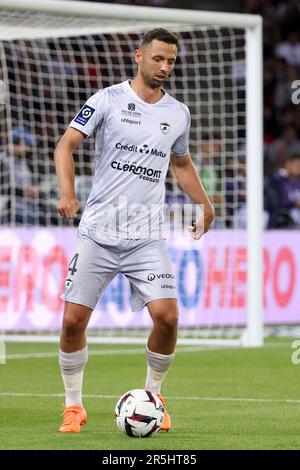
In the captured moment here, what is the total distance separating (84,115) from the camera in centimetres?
766

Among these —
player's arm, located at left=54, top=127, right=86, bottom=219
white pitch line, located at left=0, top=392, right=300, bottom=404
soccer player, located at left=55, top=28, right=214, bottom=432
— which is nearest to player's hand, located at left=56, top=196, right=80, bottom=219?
player's arm, located at left=54, top=127, right=86, bottom=219

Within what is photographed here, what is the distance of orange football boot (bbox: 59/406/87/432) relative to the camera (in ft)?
25.2

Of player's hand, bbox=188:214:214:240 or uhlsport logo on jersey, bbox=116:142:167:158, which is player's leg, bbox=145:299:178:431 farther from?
uhlsport logo on jersey, bbox=116:142:167:158

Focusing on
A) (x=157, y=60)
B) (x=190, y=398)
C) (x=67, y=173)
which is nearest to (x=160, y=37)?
(x=157, y=60)

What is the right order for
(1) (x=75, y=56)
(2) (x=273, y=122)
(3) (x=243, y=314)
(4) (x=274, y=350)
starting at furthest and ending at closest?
(2) (x=273, y=122) → (1) (x=75, y=56) → (3) (x=243, y=314) → (4) (x=274, y=350)

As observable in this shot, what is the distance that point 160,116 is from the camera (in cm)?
788

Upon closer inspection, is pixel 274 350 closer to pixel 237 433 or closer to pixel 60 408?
pixel 60 408

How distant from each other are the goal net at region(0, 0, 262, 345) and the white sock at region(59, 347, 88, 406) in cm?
620

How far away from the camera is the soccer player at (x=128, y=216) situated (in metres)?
7.70

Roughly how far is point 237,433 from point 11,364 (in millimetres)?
4955

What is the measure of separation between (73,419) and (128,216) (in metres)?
1.22

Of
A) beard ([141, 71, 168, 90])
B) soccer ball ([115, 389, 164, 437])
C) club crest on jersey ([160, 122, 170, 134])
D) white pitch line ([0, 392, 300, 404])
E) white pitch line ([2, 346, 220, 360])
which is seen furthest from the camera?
Result: white pitch line ([2, 346, 220, 360])
